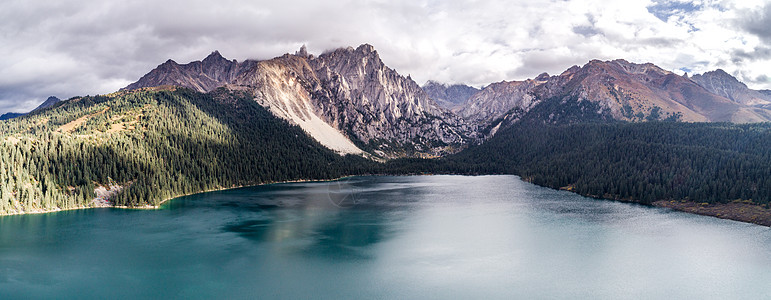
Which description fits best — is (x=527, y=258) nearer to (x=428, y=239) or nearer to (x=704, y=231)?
(x=428, y=239)

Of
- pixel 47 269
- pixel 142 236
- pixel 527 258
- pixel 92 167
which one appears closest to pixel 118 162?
pixel 92 167

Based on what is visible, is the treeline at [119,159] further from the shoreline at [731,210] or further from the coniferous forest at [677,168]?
the shoreline at [731,210]

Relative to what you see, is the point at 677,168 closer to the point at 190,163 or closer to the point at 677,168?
the point at 677,168

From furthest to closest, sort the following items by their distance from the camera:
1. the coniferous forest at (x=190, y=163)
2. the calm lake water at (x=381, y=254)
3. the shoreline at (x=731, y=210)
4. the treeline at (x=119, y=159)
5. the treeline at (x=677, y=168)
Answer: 1. the treeline at (x=677, y=168)
2. the coniferous forest at (x=190, y=163)
3. the treeline at (x=119, y=159)
4. the shoreline at (x=731, y=210)
5. the calm lake water at (x=381, y=254)

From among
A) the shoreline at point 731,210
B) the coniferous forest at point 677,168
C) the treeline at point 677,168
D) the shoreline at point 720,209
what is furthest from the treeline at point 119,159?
the shoreline at point 731,210

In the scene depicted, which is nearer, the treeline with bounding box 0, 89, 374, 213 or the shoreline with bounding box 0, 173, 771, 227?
the shoreline with bounding box 0, 173, 771, 227

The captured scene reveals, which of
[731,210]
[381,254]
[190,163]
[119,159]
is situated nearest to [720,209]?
[731,210]

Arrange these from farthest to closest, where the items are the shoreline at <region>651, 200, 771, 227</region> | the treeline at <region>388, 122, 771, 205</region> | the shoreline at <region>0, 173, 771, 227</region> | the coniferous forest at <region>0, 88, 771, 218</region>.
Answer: the treeline at <region>388, 122, 771, 205</region>
the coniferous forest at <region>0, 88, 771, 218</region>
the shoreline at <region>0, 173, 771, 227</region>
the shoreline at <region>651, 200, 771, 227</region>

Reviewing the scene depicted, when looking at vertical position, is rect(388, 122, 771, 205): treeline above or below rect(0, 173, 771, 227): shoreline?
above

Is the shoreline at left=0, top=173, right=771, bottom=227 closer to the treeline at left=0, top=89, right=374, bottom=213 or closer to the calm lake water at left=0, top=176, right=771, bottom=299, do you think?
A: the treeline at left=0, top=89, right=374, bottom=213

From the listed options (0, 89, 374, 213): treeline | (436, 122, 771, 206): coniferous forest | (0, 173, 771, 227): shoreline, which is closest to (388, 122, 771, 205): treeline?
(436, 122, 771, 206): coniferous forest
